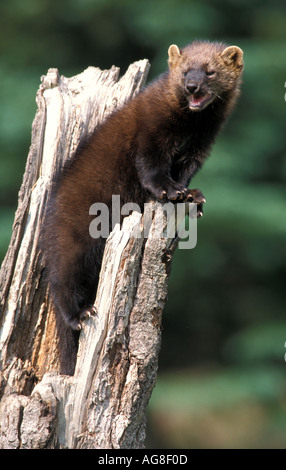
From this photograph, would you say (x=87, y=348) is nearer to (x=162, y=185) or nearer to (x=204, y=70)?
(x=162, y=185)

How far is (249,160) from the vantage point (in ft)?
38.9

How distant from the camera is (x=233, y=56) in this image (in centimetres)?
603

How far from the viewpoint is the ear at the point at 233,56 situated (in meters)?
5.96

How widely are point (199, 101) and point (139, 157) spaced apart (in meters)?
0.60

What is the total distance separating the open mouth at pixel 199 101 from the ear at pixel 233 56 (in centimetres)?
46

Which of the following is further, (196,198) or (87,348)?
(196,198)

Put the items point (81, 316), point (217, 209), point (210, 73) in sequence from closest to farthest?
point (81, 316) < point (210, 73) < point (217, 209)

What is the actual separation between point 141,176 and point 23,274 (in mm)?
1130

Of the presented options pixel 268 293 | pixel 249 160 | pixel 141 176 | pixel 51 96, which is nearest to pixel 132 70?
pixel 51 96

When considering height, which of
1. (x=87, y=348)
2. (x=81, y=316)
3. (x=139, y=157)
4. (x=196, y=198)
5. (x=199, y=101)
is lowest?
(x=87, y=348)

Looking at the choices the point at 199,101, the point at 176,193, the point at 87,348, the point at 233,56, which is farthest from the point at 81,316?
the point at 233,56

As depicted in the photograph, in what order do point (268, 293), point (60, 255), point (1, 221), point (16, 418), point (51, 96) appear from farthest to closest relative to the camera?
point (268, 293) < point (1, 221) < point (51, 96) < point (60, 255) < point (16, 418)

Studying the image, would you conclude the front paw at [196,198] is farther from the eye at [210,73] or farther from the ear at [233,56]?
the ear at [233,56]

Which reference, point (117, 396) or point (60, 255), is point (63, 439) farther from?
point (60, 255)
